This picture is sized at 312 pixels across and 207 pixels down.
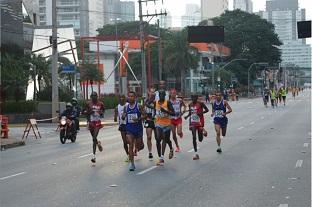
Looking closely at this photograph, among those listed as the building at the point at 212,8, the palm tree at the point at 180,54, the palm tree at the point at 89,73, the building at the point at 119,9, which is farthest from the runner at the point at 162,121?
the building at the point at 212,8

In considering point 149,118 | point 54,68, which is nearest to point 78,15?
point 54,68

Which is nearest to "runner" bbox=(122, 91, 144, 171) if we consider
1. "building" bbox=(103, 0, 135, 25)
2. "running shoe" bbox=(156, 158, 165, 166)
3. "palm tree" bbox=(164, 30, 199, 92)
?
"running shoe" bbox=(156, 158, 165, 166)

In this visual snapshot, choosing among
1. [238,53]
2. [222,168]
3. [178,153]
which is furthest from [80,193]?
[238,53]

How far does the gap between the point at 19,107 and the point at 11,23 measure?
10.6 m

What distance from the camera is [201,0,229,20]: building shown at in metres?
154

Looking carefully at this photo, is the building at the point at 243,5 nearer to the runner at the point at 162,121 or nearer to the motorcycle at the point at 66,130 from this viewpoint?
the motorcycle at the point at 66,130

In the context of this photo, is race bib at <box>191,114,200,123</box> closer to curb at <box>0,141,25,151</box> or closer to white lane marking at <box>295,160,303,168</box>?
white lane marking at <box>295,160,303,168</box>

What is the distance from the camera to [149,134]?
1656 cm

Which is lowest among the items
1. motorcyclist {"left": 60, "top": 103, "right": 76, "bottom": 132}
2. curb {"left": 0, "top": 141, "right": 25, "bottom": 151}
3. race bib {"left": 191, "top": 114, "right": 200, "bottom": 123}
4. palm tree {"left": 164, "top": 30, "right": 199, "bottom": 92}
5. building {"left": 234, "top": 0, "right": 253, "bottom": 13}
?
curb {"left": 0, "top": 141, "right": 25, "bottom": 151}

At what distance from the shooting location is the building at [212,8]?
154 m

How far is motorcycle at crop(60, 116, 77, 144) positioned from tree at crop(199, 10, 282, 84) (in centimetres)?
9591

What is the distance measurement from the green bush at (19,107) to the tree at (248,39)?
8012 cm

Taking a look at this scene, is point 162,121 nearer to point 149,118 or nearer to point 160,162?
point 149,118

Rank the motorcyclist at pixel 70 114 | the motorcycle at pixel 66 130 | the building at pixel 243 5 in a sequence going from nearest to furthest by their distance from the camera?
the motorcycle at pixel 66 130 < the motorcyclist at pixel 70 114 < the building at pixel 243 5
